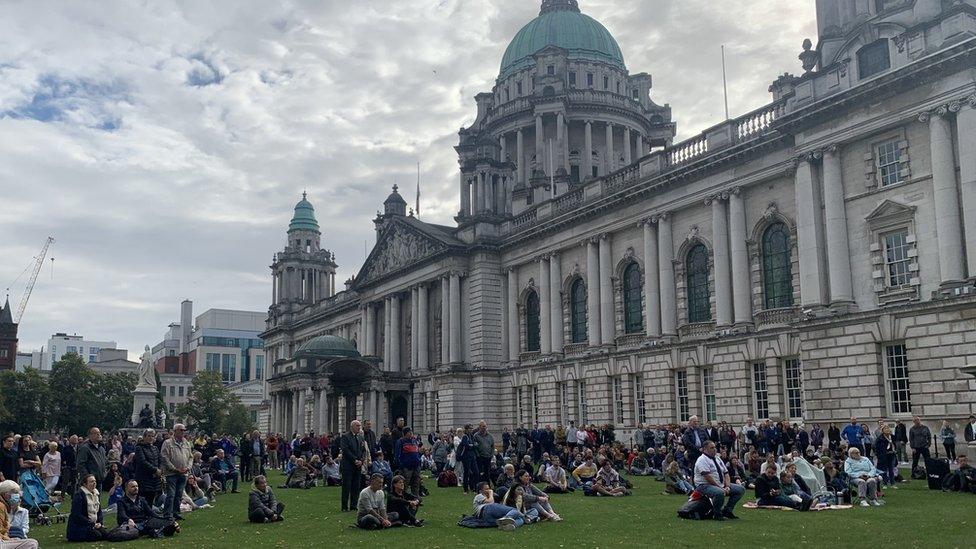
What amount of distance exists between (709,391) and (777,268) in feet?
20.8

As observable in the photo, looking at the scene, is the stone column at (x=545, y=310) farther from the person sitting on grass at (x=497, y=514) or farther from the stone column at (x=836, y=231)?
the person sitting on grass at (x=497, y=514)

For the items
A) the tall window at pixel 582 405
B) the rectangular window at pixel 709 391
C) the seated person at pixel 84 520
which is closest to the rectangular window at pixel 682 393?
the rectangular window at pixel 709 391

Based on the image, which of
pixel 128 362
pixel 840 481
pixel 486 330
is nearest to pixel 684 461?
pixel 840 481

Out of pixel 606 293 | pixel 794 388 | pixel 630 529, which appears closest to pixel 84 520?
pixel 630 529

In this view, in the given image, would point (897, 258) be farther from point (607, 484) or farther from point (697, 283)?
point (607, 484)

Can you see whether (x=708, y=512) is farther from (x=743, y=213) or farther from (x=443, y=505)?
(x=743, y=213)

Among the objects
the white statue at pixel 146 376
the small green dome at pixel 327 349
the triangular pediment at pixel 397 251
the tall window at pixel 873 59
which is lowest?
the white statue at pixel 146 376

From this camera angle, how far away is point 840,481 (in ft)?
67.9

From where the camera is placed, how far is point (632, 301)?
46.4m

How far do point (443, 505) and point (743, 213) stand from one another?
22120 mm

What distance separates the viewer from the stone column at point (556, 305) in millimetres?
51000

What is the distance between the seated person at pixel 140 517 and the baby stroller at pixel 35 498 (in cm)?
400

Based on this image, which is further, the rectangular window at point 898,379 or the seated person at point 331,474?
the seated person at point 331,474

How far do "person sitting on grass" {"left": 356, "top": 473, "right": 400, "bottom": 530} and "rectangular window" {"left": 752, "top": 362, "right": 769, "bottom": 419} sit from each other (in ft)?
76.3
